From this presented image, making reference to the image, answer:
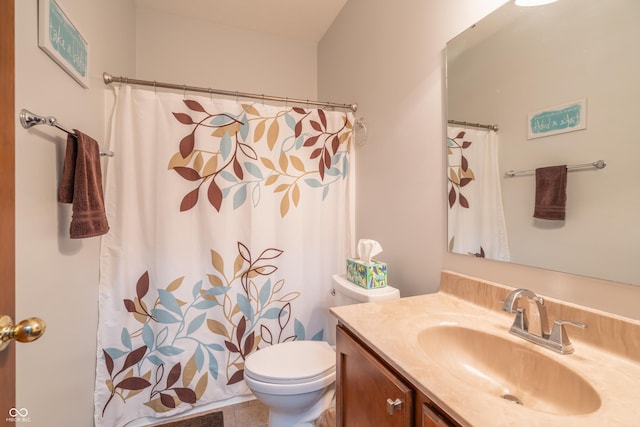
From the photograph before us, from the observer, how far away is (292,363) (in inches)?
55.2

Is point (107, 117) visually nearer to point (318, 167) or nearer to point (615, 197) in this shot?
point (318, 167)

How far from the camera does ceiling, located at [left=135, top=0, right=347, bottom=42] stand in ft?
6.91

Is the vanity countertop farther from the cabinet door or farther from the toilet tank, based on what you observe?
the toilet tank

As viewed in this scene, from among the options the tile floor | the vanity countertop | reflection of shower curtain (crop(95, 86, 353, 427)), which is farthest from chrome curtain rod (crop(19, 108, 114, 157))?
the tile floor

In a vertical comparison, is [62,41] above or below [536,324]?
above

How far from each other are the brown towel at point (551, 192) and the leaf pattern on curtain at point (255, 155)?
1.24 metres

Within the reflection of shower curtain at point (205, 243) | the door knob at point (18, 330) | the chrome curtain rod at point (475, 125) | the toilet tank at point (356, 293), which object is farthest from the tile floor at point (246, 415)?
the chrome curtain rod at point (475, 125)

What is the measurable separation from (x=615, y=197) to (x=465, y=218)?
1.51ft

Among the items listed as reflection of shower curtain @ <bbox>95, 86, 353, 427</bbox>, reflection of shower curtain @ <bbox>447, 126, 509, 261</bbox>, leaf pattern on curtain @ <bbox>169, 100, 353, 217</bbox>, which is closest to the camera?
reflection of shower curtain @ <bbox>447, 126, 509, 261</bbox>

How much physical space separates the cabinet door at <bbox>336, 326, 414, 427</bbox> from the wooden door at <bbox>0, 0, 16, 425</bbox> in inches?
32.6

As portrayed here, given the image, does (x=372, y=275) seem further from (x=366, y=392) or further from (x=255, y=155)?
(x=255, y=155)

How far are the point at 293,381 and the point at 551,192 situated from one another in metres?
1.25

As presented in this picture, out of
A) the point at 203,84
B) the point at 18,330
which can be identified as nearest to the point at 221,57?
the point at 203,84

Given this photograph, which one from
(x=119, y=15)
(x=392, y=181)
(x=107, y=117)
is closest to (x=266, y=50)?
(x=119, y=15)
